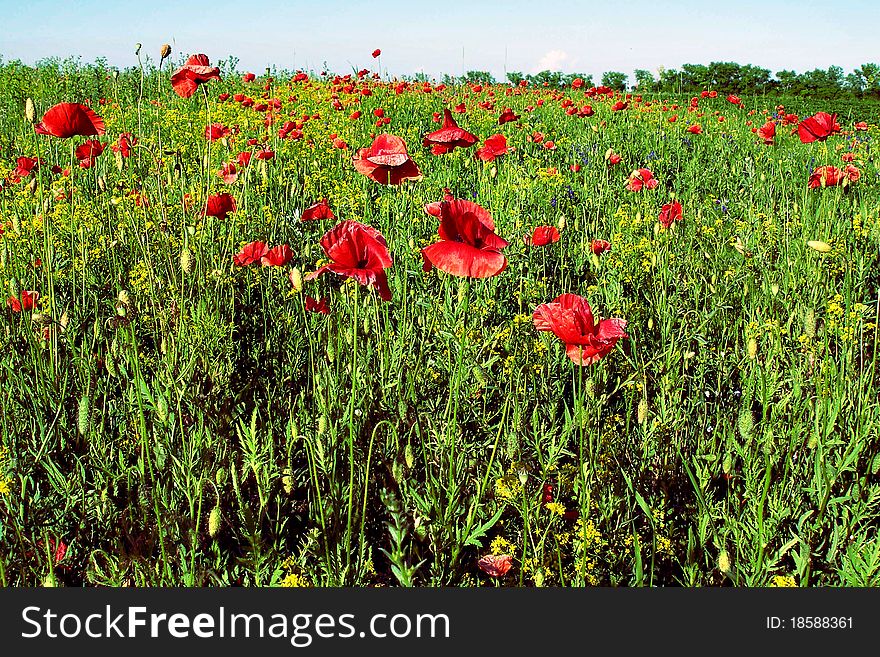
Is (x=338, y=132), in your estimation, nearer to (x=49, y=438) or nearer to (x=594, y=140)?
(x=594, y=140)

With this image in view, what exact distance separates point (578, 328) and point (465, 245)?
328 millimetres

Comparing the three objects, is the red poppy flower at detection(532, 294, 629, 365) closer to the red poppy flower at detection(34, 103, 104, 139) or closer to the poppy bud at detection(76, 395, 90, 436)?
the poppy bud at detection(76, 395, 90, 436)

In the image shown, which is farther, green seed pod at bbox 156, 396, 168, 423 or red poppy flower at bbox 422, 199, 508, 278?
green seed pod at bbox 156, 396, 168, 423

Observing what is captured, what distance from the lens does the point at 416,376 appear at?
7.63ft

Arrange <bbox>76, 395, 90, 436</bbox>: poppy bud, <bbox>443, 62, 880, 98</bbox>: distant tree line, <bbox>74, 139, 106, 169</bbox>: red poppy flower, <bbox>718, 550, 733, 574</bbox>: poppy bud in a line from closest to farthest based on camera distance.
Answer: <bbox>718, 550, 733, 574</bbox>: poppy bud < <bbox>76, 395, 90, 436</bbox>: poppy bud < <bbox>74, 139, 106, 169</bbox>: red poppy flower < <bbox>443, 62, 880, 98</bbox>: distant tree line

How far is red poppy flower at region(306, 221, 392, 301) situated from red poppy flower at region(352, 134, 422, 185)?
18.8 inches

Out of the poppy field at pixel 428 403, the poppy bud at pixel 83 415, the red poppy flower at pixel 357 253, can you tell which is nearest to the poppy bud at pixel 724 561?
the poppy field at pixel 428 403

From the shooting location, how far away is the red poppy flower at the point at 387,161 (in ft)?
7.11

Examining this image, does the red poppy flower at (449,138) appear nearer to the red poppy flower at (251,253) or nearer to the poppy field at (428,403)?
the poppy field at (428,403)

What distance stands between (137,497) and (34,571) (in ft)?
0.97

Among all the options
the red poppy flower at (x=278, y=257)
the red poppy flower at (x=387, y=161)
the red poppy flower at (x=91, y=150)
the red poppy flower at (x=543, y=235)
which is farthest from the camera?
the red poppy flower at (x=91, y=150)

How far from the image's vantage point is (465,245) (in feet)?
5.13

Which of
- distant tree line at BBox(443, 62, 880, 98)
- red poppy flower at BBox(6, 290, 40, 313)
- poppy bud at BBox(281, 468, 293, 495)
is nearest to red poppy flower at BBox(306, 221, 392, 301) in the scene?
poppy bud at BBox(281, 468, 293, 495)

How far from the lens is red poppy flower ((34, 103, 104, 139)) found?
2.70 m
